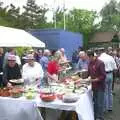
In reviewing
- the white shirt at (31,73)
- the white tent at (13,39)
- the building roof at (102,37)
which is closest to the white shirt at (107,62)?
the white shirt at (31,73)

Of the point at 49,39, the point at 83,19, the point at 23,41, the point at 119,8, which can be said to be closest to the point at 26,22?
the point at 83,19

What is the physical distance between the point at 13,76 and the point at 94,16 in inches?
2161

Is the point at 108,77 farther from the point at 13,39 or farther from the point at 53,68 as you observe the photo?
the point at 13,39

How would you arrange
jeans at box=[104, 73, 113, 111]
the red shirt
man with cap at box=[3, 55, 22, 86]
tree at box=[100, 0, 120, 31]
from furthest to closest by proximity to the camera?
A: 1. tree at box=[100, 0, 120, 31]
2. the red shirt
3. jeans at box=[104, 73, 113, 111]
4. man with cap at box=[3, 55, 22, 86]

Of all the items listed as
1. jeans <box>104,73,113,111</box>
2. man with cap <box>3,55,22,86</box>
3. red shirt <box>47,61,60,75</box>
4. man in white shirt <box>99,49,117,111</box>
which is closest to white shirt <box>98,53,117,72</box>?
man in white shirt <box>99,49,117,111</box>

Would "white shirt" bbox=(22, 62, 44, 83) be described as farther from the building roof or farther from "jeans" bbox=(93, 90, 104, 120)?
the building roof

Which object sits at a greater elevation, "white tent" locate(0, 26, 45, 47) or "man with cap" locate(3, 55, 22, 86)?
"white tent" locate(0, 26, 45, 47)

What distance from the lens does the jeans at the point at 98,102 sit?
902 cm

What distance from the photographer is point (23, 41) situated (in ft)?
54.3

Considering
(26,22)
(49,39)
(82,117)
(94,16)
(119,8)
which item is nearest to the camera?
(82,117)

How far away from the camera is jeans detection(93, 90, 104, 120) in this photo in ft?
29.6

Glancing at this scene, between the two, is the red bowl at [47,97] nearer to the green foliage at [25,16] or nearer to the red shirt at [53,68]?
the red shirt at [53,68]

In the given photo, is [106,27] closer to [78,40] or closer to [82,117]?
[78,40]

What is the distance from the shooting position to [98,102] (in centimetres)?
908
